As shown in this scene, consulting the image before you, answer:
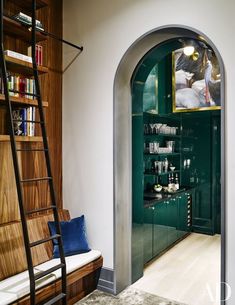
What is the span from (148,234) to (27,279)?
6.03 ft

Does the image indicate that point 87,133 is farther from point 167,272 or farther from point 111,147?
point 167,272

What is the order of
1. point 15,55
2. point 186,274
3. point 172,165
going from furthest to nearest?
point 172,165 < point 186,274 < point 15,55

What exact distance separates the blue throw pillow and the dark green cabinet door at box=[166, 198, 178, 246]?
174 cm

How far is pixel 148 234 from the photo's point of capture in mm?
3848

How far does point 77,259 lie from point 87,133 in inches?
54.0

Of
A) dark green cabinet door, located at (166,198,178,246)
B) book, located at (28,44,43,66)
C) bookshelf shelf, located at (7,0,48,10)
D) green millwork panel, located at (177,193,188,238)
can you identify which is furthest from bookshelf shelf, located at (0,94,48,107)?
green millwork panel, located at (177,193,188,238)

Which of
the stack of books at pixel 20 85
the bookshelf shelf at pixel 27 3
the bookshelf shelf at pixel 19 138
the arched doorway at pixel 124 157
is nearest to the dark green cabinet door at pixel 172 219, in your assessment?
the arched doorway at pixel 124 157

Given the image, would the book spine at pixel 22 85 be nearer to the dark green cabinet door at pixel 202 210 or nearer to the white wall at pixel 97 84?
the white wall at pixel 97 84

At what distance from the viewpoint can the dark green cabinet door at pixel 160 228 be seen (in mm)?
4008

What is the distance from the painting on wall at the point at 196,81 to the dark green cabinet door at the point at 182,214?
1.56m

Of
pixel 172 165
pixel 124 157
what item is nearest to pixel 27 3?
pixel 124 157

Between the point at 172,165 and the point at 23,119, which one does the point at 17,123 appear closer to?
the point at 23,119

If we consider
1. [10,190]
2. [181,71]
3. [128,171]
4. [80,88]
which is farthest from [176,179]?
[10,190]

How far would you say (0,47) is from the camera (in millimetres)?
2355
